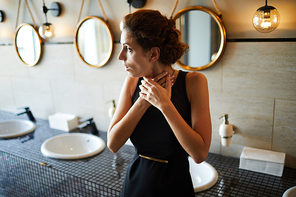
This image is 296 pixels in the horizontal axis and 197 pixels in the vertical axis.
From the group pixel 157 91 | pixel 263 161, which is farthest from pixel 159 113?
pixel 263 161

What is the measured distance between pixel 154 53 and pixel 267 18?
70 cm

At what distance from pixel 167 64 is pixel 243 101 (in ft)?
2.46

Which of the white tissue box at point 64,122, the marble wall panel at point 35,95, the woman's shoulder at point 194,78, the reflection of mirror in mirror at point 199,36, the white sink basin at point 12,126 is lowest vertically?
the white sink basin at point 12,126

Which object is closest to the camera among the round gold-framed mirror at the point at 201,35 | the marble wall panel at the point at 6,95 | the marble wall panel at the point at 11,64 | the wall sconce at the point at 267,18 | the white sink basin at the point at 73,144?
the wall sconce at the point at 267,18

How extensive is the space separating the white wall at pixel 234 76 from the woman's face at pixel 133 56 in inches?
31.0

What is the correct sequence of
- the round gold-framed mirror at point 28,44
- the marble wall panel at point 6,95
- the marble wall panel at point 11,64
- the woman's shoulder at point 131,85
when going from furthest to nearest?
1. the marble wall panel at point 6,95
2. the marble wall panel at point 11,64
3. the round gold-framed mirror at point 28,44
4. the woman's shoulder at point 131,85

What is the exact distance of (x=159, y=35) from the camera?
99cm

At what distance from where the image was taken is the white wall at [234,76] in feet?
4.84

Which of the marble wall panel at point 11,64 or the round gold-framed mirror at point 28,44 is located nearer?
the round gold-framed mirror at point 28,44

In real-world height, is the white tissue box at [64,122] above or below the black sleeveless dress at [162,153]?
below

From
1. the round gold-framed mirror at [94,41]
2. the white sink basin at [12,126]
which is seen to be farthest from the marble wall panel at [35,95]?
the round gold-framed mirror at [94,41]

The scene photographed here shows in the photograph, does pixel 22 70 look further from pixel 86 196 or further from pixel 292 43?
pixel 292 43

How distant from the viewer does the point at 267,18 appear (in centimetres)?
134

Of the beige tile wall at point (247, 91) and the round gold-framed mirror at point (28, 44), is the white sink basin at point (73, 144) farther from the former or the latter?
the round gold-framed mirror at point (28, 44)
